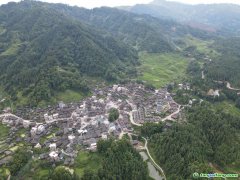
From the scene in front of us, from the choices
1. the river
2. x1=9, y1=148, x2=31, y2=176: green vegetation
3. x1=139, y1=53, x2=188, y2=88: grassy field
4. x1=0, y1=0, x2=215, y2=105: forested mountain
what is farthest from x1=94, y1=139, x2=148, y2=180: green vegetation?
x1=139, y1=53, x2=188, y2=88: grassy field

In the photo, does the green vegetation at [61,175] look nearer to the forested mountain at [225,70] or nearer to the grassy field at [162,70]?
the grassy field at [162,70]

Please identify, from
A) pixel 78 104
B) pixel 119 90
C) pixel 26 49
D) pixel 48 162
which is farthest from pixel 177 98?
pixel 26 49

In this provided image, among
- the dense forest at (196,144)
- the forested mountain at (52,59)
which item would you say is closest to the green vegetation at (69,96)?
the forested mountain at (52,59)

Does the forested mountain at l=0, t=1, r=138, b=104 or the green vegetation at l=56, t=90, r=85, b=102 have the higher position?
the forested mountain at l=0, t=1, r=138, b=104

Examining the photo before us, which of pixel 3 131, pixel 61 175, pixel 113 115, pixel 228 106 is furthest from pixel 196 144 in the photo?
pixel 3 131

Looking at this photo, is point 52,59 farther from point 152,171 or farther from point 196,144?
point 196,144

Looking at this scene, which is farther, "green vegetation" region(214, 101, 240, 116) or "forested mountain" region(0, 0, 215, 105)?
"forested mountain" region(0, 0, 215, 105)

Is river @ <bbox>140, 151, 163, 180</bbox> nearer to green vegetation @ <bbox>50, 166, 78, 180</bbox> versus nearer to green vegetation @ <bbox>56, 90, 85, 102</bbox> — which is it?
green vegetation @ <bbox>50, 166, 78, 180</bbox>
